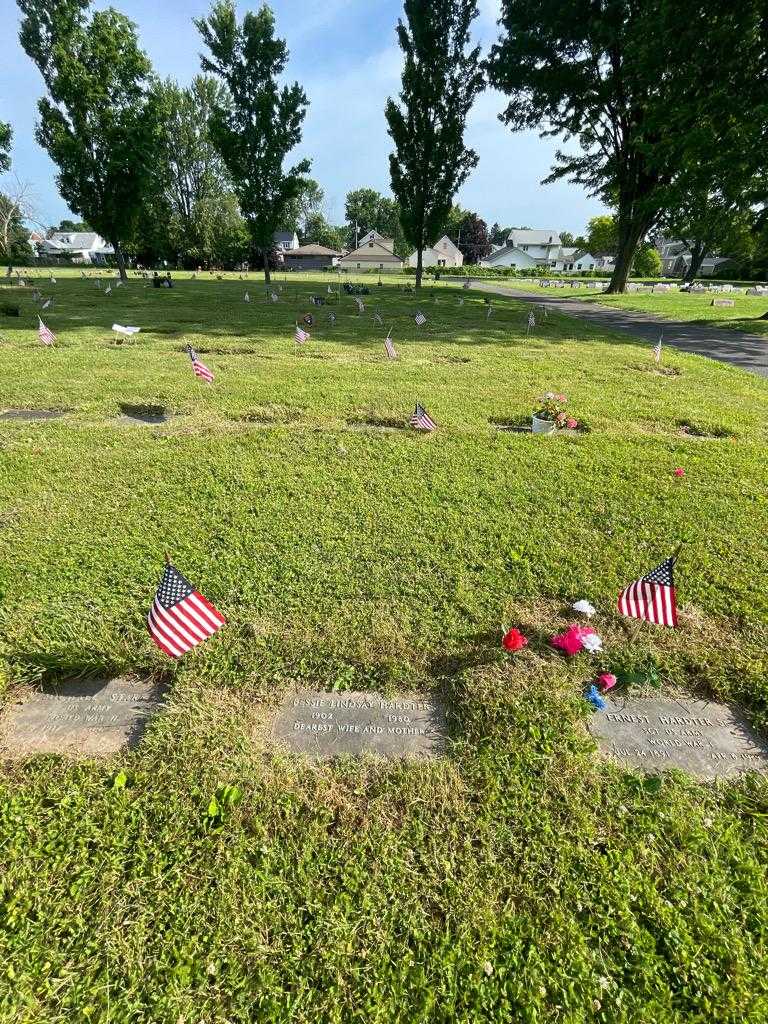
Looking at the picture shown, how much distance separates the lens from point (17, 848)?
69.6 inches

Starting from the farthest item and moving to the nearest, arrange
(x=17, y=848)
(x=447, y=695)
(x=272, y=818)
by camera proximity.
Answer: (x=447, y=695) < (x=272, y=818) < (x=17, y=848)

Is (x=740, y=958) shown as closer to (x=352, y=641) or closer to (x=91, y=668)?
(x=352, y=641)

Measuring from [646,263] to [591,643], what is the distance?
70.5 metres

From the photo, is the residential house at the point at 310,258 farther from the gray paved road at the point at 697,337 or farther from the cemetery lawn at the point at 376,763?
the cemetery lawn at the point at 376,763

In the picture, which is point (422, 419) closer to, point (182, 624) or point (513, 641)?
point (513, 641)

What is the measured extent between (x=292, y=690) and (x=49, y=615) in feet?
5.23

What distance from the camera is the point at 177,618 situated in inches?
96.7

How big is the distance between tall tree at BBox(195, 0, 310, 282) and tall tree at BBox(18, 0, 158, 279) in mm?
3615

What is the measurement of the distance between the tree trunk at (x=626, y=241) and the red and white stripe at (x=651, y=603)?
1035 inches

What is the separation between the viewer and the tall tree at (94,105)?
70.0 feet

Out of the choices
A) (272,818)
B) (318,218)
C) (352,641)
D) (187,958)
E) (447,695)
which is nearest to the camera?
(187,958)

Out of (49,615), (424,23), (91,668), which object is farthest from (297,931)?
(424,23)

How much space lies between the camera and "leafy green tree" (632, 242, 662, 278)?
56.2 meters

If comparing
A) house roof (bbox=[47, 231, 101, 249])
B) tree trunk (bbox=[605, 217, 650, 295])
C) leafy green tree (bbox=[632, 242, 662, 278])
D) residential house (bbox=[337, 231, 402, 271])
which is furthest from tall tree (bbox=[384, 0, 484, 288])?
house roof (bbox=[47, 231, 101, 249])
